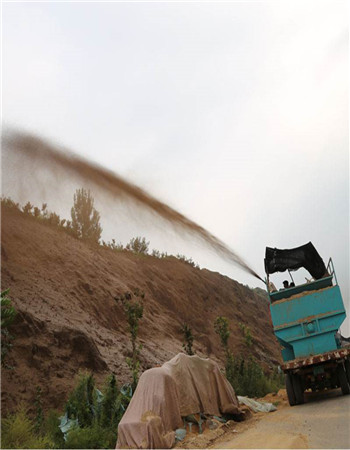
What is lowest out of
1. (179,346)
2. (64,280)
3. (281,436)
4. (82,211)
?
(281,436)

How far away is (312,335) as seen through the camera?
10.9 metres

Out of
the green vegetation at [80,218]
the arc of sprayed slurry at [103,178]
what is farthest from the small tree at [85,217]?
the arc of sprayed slurry at [103,178]

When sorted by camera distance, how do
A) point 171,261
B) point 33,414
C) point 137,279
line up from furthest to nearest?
point 171,261 < point 137,279 < point 33,414

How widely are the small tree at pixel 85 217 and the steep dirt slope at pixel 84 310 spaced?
1427 mm

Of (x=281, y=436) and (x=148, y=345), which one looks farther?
(x=148, y=345)

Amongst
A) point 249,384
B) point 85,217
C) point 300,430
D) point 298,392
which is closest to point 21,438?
point 300,430

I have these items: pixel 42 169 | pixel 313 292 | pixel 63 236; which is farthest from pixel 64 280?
pixel 313 292

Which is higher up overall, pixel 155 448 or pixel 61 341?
pixel 61 341

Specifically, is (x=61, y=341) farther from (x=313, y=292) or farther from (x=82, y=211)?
(x=82, y=211)

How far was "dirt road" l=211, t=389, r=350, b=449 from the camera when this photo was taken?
621cm

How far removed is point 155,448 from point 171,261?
2907cm

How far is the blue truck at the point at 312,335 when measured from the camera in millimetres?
10570

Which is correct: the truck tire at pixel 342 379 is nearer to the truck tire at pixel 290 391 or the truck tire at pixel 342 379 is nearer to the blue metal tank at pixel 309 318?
the blue metal tank at pixel 309 318

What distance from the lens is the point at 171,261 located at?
3616 cm
